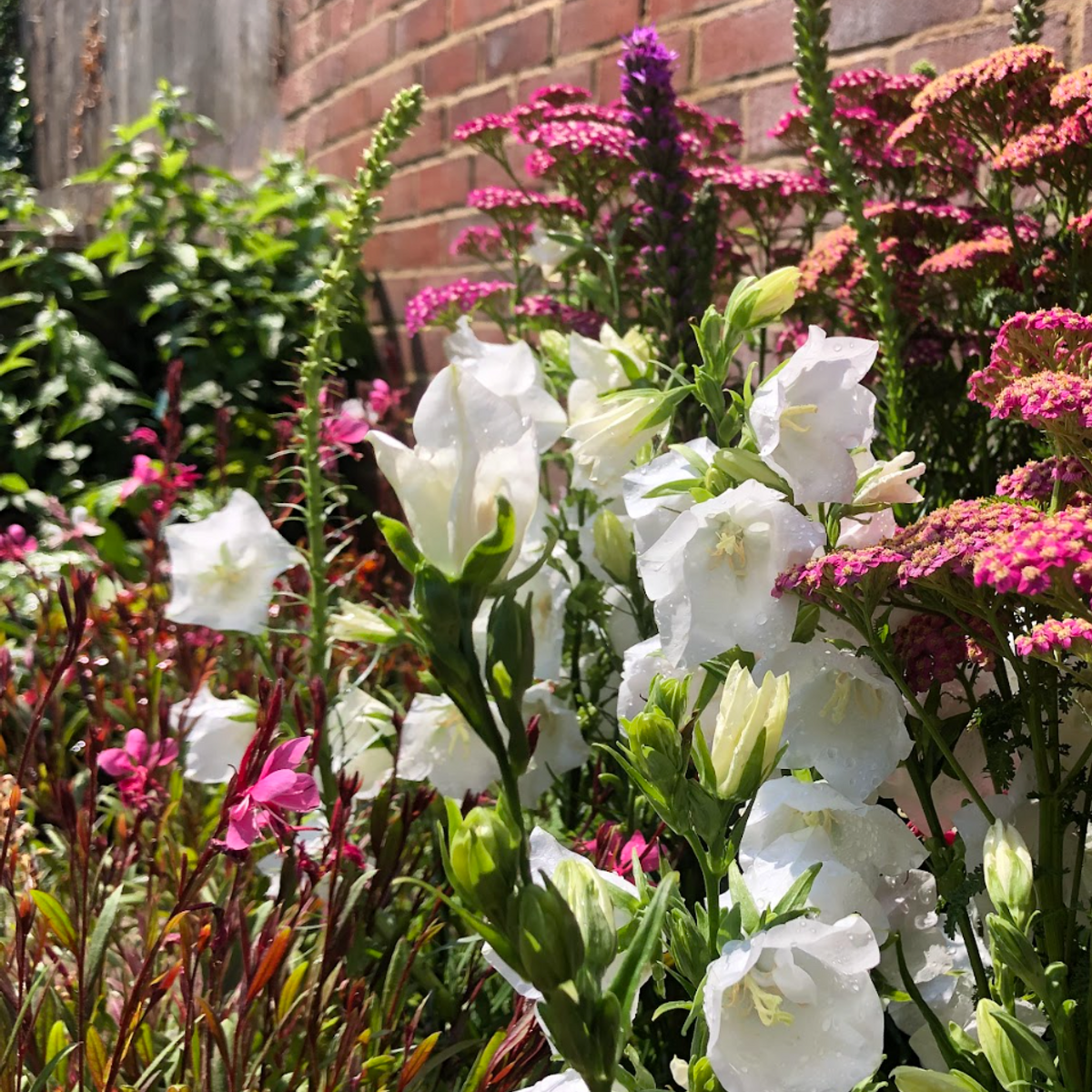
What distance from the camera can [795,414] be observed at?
639mm

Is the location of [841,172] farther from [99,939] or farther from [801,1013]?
[99,939]

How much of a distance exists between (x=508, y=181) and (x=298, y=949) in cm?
173

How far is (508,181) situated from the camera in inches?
89.3

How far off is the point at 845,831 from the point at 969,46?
1.15 metres

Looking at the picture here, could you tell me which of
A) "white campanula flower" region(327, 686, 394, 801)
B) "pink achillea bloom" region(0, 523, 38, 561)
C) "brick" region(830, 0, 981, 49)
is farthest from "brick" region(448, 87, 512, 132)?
"white campanula flower" region(327, 686, 394, 801)

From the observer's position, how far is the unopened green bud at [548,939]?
0.40 m

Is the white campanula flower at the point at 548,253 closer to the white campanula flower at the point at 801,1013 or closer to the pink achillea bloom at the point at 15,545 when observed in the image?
the pink achillea bloom at the point at 15,545

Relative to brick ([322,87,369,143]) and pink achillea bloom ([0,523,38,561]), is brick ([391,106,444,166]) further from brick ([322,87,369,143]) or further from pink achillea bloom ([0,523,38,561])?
pink achillea bloom ([0,523,38,561])

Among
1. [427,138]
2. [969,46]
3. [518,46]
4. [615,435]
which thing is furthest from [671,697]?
[427,138]

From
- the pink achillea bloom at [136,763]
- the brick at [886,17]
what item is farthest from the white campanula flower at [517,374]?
the brick at [886,17]

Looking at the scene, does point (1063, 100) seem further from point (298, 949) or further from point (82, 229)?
point (82, 229)

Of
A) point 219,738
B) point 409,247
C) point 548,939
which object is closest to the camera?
point 548,939

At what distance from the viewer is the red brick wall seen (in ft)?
4.74

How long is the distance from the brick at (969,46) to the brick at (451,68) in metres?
1.17
